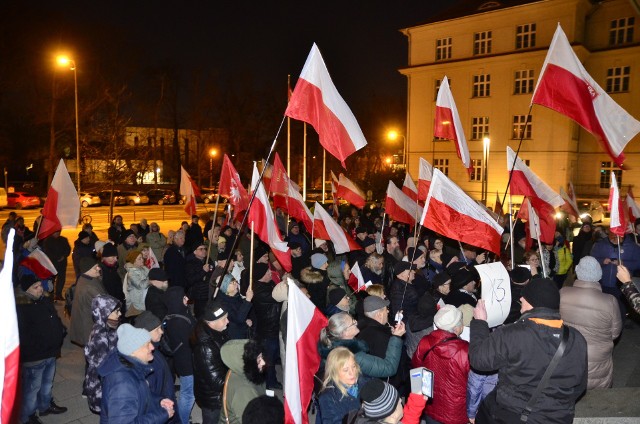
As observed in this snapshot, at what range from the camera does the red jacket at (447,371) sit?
13.9 feet

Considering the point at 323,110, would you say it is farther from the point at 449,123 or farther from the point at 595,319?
the point at 595,319

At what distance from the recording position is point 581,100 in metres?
6.66

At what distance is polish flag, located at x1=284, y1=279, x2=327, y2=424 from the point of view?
143 inches

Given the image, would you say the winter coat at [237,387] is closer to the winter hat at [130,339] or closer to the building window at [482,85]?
the winter hat at [130,339]

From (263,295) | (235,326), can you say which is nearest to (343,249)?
(263,295)

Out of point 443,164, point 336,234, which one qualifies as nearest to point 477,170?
point 443,164

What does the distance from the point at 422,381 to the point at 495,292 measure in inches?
78.6

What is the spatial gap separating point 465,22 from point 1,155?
37761mm

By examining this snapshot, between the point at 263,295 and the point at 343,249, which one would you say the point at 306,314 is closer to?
the point at 263,295

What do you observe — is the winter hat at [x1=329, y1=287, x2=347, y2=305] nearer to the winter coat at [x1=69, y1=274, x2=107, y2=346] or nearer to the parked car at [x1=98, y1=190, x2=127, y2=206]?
the winter coat at [x1=69, y1=274, x2=107, y2=346]

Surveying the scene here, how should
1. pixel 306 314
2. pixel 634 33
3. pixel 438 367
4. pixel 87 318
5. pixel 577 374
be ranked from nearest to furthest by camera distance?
pixel 577 374
pixel 306 314
pixel 438 367
pixel 87 318
pixel 634 33

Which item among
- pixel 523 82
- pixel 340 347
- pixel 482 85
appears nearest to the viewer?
pixel 340 347

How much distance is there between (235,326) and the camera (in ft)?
19.6

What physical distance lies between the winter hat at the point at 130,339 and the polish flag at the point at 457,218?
3333mm
